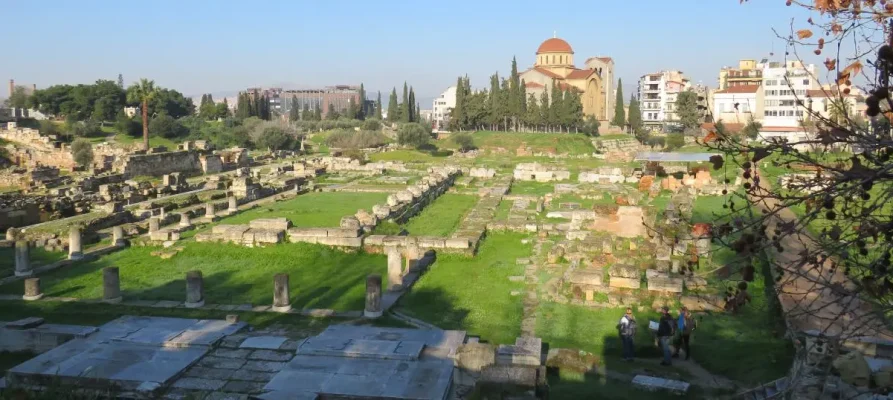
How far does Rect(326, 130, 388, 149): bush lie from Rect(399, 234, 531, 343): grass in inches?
1903

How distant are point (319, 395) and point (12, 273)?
12738 millimetres

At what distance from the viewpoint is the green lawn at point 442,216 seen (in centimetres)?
2358

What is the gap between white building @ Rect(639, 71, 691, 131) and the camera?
104 meters

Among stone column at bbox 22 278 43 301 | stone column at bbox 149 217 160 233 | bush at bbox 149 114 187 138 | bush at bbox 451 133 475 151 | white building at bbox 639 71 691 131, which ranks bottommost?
stone column at bbox 22 278 43 301

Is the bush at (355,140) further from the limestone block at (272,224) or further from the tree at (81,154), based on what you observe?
the limestone block at (272,224)

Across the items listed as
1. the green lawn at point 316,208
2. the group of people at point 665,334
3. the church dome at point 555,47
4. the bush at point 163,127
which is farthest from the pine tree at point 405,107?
the group of people at point 665,334

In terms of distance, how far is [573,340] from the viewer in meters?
12.3

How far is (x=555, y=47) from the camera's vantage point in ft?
314

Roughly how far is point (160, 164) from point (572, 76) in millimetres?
59951

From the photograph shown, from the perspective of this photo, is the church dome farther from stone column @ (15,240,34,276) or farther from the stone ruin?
stone column @ (15,240,34,276)

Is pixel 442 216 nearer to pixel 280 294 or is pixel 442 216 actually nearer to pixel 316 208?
pixel 316 208

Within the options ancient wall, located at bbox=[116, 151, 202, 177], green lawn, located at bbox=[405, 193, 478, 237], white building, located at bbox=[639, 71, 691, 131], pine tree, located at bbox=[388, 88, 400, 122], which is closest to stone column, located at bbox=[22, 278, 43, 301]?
green lawn, located at bbox=[405, 193, 478, 237]

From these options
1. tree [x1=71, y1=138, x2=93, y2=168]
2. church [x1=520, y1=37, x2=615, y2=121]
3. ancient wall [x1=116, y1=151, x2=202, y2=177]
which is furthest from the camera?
church [x1=520, y1=37, x2=615, y2=121]

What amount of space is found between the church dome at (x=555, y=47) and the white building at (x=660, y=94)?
664 inches
